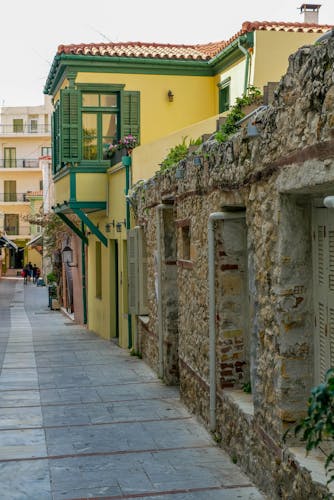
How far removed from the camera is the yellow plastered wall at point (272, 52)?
16.7m

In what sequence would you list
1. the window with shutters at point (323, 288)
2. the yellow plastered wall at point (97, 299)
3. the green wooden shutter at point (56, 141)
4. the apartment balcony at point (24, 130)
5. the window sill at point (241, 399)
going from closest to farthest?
the window with shutters at point (323, 288) < the window sill at point (241, 399) < the yellow plastered wall at point (97, 299) < the green wooden shutter at point (56, 141) < the apartment balcony at point (24, 130)

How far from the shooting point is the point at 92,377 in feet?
42.8

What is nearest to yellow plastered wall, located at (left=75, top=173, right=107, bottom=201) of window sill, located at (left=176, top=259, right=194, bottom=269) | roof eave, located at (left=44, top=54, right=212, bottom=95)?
roof eave, located at (left=44, top=54, right=212, bottom=95)

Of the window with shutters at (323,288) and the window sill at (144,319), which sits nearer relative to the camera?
the window with shutters at (323,288)

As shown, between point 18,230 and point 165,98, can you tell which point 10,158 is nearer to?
point 18,230

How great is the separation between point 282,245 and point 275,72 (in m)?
11.4

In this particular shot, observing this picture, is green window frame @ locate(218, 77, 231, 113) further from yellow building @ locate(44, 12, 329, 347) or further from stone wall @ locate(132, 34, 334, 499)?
stone wall @ locate(132, 34, 334, 499)

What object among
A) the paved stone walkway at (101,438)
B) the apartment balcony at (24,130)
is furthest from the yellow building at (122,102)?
the apartment balcony at (24,130)

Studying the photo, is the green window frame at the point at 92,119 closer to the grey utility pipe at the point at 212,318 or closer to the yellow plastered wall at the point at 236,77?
the yellow plastered wall at the point at 236,77

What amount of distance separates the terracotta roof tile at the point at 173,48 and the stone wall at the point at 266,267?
7957 millimetres

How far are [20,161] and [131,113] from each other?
5090 cm

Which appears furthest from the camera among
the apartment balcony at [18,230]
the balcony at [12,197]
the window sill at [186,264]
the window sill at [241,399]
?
the apartment balcony at [18,230]

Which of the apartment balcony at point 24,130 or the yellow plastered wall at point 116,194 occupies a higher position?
the apartment balcony at point 24,130

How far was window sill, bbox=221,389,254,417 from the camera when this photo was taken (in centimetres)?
740
